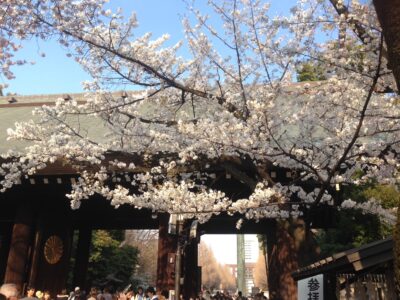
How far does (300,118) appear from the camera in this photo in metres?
5.93

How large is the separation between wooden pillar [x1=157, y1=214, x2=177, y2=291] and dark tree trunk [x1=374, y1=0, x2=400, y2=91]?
6.49 metres

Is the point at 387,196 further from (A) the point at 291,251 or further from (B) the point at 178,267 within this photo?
(B) the point at 178,267

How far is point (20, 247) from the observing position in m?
9.16

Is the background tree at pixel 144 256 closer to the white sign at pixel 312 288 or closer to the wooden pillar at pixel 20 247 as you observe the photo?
the wooden pillar at pixel 20 247

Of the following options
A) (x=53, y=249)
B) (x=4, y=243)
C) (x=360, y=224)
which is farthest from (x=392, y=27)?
(x=4, y=243)

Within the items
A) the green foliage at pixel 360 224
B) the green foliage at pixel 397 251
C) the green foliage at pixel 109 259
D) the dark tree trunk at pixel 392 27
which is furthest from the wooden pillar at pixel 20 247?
the green foliage at pixel 109 259

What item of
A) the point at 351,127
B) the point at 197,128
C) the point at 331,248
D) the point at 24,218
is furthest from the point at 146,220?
the point at 351,127

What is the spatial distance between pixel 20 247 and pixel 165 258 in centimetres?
336

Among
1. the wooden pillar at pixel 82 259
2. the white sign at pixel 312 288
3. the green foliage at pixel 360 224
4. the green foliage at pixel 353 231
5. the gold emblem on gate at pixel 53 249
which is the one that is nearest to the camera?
the white sign at pixel 312 288

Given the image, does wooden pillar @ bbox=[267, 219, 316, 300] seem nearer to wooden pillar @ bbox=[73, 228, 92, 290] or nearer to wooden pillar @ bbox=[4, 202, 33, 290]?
wooden pillar @ bbox=[4, 202, 33, 290]

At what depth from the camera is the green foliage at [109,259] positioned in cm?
1985

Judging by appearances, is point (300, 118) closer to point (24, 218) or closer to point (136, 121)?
point (136, 121)

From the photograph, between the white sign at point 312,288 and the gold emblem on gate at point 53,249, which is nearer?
the white sign at point 312,288

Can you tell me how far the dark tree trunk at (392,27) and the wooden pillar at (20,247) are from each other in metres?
8.64
